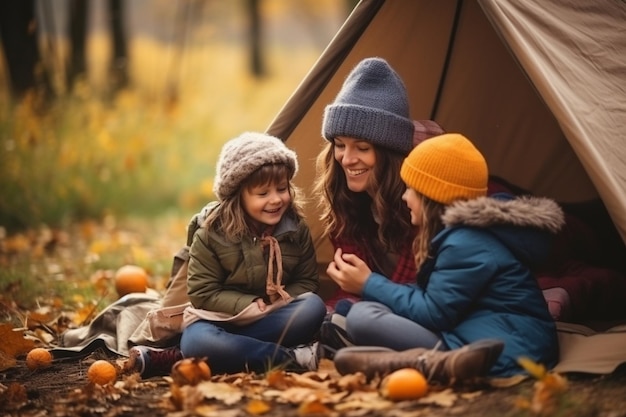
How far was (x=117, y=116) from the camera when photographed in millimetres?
12000

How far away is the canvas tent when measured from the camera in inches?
178

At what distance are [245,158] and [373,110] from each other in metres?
0.72

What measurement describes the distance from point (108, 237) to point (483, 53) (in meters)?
4.93

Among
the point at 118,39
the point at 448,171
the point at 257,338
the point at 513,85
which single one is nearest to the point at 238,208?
the point at 257,338

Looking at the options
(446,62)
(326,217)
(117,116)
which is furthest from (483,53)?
(117,116)

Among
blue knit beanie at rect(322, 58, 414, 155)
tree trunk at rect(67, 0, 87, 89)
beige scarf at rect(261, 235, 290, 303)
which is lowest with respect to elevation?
beige scarf at rect(261, 235, 290, 303)

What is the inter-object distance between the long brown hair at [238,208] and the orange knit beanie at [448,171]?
817 millimetres

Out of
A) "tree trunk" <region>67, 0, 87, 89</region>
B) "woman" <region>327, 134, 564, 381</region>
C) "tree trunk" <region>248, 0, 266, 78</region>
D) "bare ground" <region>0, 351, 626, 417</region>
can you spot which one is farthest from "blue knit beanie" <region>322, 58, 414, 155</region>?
"tree trunk" <region>248, 0, 266, 78</region>

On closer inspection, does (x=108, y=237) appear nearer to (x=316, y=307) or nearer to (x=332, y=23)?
(x=316, y=307)

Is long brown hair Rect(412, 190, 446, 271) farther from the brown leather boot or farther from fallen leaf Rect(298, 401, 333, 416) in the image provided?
fallen leaf Rect(298, 401, 333, 416)

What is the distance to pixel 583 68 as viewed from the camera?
4.96 meters

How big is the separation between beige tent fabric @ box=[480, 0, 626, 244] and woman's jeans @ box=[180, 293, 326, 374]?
4.93 feet

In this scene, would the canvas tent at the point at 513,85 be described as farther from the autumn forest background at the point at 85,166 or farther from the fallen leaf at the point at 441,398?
the autumn forest background at the point at 85,166

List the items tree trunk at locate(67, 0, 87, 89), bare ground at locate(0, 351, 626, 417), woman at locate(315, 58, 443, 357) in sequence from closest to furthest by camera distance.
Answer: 1. bare ground at locate(0, 351, 626, 417)
2. woman at locate(315, 58, 443, 357)
3. tree trunk at locate(67, 0, 87, 89)
